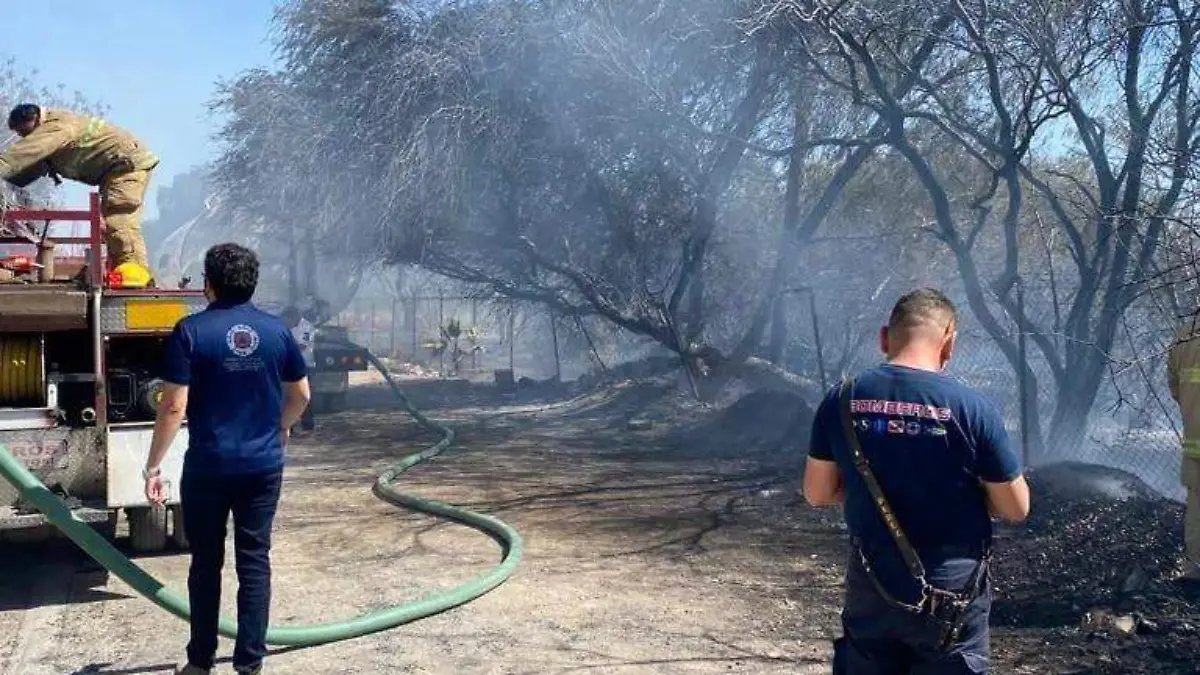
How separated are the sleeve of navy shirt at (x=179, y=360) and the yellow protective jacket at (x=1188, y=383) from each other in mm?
4744

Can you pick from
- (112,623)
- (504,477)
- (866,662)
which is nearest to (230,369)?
(112,623)

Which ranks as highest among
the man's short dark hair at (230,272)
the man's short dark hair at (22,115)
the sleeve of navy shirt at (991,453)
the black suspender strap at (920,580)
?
the man's short dark hair at (22,115)

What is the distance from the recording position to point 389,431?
14.6 metres

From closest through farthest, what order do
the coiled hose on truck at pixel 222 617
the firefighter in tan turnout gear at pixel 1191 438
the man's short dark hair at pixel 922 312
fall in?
the man's short dark hair at pixel 922 312
the coiled hose on truck at pixel 222 617
the firefighter in tan turnout gear at pixel 1191 438

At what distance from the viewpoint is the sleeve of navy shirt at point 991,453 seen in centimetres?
290

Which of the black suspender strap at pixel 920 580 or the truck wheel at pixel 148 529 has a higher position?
the black suspender strap at pixel 920 580

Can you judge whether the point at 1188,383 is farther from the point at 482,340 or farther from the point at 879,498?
the point at 482,340

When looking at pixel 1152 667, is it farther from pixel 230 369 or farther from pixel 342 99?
pixel 342 99

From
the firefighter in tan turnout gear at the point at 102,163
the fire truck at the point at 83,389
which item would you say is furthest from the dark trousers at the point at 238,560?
the firefighter in tan turnout gear at the point at 102,163

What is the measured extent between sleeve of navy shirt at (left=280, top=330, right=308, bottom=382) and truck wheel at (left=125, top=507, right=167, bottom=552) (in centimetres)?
266

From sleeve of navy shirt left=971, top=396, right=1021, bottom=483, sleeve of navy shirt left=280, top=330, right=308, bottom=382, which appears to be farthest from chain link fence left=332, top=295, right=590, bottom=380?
sleeve of navy shirt left=971, top=396, right=1021, bottom=483

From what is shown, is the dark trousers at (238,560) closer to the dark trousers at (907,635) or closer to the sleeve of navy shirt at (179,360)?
the sleeve of navy shirt at (179,360)

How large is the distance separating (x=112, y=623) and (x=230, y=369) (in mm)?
2163

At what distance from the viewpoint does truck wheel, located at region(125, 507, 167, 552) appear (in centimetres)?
679
